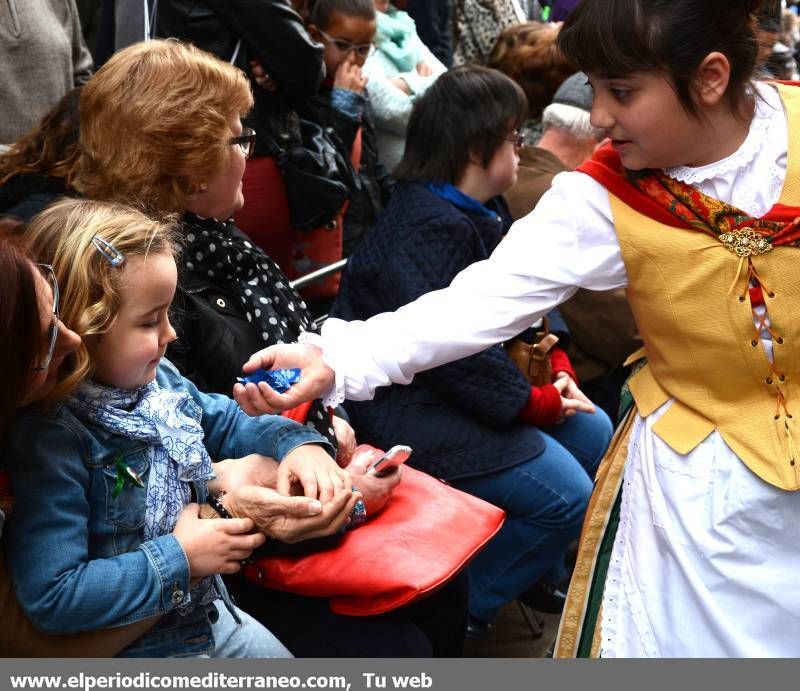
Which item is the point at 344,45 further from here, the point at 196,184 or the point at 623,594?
the point at 623,594

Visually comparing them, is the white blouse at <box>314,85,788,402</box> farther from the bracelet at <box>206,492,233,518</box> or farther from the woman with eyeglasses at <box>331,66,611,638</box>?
the woman with eyeglasses at <box>331,66,611,638</box>

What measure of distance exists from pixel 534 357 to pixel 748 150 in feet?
5.06

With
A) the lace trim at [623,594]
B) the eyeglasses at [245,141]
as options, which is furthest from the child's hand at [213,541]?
the eyeglasses at [245,141]

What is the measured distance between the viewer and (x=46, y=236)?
2012 mm

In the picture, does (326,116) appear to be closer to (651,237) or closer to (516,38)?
(516,38)

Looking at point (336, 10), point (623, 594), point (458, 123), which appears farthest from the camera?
point (336, 10)

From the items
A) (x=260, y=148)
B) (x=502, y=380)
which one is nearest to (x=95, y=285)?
(x=502, y=380)

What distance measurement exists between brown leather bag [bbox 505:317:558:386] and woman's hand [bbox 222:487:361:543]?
4.78 ft

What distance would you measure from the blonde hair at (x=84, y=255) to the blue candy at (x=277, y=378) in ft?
0.96

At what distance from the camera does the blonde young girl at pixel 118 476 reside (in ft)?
5.90

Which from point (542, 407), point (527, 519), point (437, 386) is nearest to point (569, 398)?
point (542, 407)

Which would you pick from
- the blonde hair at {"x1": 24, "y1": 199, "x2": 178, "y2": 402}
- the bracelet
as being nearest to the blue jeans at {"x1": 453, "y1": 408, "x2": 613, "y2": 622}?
the bracelet

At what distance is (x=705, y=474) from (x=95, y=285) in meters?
1.18

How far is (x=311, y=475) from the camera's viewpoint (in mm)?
2127
